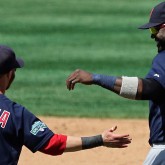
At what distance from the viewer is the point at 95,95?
1153 cm

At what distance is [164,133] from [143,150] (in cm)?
346

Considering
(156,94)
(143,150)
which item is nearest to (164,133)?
(156,94)

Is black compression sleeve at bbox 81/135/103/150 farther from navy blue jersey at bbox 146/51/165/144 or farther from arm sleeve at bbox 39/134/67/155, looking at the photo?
navy blue jersey at bbox 146/51/165/144

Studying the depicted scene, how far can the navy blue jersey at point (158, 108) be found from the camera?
17.5 ft

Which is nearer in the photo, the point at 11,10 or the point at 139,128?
the point at 139,128

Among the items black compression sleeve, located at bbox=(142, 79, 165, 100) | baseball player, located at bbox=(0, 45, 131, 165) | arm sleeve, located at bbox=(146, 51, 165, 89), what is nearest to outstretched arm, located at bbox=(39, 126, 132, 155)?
baseball player, located at bbox=(0, 45, 131, 165)

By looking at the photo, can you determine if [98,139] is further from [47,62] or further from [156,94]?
[47,62]

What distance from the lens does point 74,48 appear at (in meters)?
14.6

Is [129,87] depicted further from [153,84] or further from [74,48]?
[74,48]

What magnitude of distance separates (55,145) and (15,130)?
0.30 m

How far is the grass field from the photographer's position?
11.1 metres

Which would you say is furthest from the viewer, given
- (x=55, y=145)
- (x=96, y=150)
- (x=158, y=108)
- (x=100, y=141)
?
(x=96, y=150)

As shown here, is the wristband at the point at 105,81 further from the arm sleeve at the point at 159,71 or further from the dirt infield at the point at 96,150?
the dirt infield at the point at 96,150

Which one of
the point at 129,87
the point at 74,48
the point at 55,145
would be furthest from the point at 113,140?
the point at 74,48
